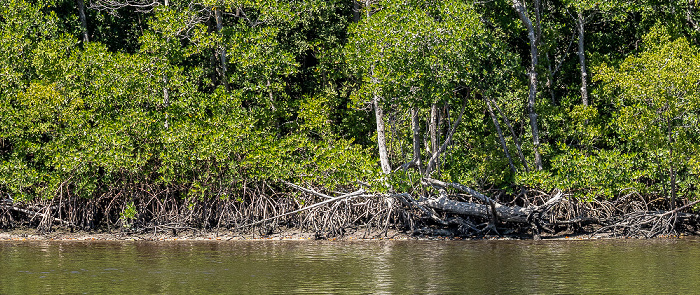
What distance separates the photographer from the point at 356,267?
14.2 meters

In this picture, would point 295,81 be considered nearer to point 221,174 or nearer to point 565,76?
point 221,174

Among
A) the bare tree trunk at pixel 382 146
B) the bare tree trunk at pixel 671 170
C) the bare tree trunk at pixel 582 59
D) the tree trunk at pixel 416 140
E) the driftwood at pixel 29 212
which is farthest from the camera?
the driftwood at pixel 29 212

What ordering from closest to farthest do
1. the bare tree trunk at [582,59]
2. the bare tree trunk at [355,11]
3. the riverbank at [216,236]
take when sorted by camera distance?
the riverbank at [216,236] < the bare tree trunk at [582,59] < the bare tree trunk at [355,11]

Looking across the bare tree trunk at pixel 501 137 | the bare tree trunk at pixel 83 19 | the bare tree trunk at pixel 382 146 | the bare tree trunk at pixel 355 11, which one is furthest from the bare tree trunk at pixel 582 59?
the bare tree trunk at pixel 83 19

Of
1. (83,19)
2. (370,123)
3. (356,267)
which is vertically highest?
(83,19)

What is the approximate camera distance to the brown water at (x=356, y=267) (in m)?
12.0

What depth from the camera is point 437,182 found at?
19.2 meters

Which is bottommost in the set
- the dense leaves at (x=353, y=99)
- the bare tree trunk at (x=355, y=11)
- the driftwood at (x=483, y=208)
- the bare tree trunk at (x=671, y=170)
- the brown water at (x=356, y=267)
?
the brown water at (x=356, y=267)

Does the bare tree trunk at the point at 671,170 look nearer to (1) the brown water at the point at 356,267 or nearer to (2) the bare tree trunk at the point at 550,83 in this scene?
(1) the brown water at the point at 356,267

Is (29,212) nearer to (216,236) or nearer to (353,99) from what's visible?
(216,236)

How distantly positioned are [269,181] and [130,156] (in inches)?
125

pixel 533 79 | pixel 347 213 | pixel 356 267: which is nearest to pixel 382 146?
pixel 347 213

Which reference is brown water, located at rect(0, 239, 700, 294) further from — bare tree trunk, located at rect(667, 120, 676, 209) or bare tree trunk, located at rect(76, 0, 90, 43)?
bare tree trunk, located at rect(76, 0, 90, 43)

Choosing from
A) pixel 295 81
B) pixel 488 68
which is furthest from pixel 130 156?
pixel 488 68
